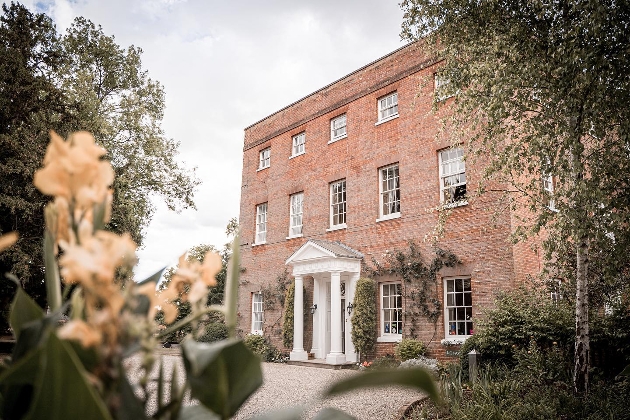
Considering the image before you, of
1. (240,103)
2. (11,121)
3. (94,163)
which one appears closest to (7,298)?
(11,121)

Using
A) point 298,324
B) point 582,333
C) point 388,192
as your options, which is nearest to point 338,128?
point 388,192

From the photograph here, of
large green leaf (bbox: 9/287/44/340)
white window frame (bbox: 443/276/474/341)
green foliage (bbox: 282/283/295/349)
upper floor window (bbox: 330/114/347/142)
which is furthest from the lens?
upper floor window (bbox: 330/114/347/142)

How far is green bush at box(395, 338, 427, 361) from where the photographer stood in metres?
12.3

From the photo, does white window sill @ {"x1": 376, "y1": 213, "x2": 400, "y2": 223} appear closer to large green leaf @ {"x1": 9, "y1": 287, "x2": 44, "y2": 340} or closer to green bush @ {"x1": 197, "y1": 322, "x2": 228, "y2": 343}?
green bush @ {"x1": 197, "y1": 322, "x2": 228, "y2": 343}

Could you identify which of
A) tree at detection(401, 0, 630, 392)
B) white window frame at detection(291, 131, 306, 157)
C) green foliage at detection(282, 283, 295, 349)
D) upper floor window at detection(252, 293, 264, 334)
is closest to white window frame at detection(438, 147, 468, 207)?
tree at detection(401, 0, 630, 392)

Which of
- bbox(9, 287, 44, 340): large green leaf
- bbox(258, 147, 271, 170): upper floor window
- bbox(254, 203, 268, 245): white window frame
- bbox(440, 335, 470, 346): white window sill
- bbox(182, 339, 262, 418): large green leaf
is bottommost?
bbox(440, 335, 470, 346): white window sill

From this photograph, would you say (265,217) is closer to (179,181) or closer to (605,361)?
(179,181)

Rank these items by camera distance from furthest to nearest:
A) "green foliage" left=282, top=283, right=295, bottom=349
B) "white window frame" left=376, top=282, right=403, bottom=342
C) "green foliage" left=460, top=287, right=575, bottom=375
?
"green foliage" left=282, top=283, right=295, bottom=349 → "white window frame" left=376, top=282, right=403, bottom=342 → "green foliage" left=460, top=287, right=575, bottom=375

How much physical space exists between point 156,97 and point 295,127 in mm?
8514

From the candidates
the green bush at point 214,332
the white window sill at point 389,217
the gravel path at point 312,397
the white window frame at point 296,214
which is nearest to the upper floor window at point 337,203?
the white window frame at point 296,214

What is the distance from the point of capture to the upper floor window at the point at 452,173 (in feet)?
42.8

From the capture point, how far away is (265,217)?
65.2ft

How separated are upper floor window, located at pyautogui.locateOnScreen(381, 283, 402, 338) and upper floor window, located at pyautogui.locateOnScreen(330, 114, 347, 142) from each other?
5871 millimetres

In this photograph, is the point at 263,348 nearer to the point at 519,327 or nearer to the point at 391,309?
the point at 391,309
